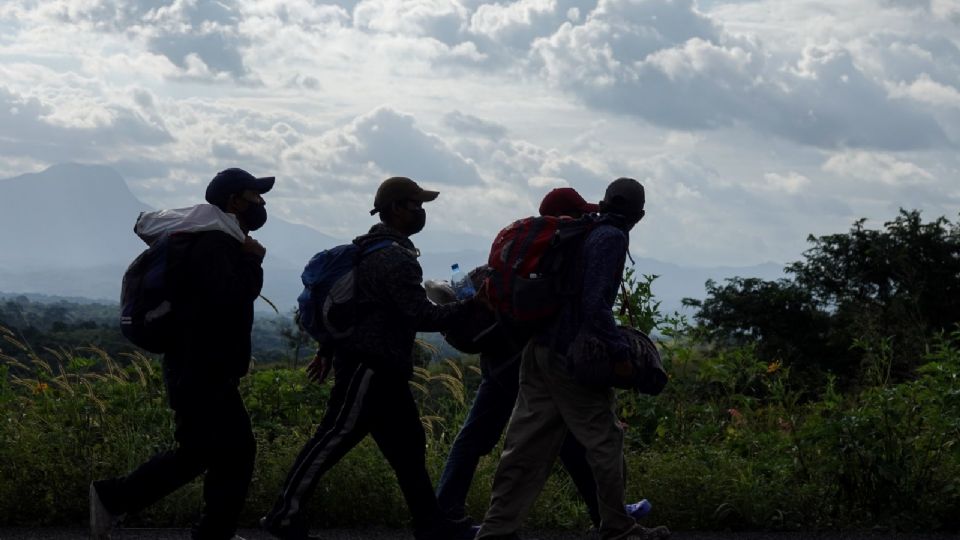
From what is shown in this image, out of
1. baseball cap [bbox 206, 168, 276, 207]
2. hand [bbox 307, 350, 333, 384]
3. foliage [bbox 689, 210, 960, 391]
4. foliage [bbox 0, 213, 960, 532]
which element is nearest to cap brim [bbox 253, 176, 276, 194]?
baseball cap [bbox 206, 168, 276, 207]

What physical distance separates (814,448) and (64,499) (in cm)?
433

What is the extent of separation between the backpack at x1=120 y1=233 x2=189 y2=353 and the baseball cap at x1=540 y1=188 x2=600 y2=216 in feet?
5.79

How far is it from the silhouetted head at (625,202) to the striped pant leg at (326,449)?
1.37 m

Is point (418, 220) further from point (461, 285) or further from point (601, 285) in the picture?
point (601, 285)

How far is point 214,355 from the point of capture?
5.44 meters

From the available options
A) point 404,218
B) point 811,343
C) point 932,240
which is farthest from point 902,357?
point 932,240

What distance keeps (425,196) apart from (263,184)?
2.66ft

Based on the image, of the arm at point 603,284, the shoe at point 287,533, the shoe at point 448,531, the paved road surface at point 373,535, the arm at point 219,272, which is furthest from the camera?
the paved road surface at point 373,535

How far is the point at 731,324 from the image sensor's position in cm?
5031

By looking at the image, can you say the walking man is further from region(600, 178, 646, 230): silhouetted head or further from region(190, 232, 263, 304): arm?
region(190, 232, 263, 304): arm

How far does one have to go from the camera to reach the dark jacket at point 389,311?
5.86 metres

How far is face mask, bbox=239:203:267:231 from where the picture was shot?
225 inches

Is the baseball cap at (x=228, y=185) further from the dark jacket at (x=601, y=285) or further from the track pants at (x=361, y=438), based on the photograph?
the dark jacket at (x=601, y=285)

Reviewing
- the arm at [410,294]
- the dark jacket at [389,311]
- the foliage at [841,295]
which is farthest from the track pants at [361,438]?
the foliage at [841,295]
